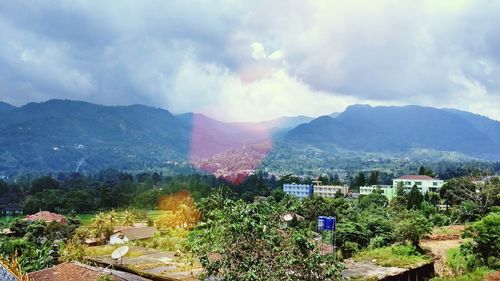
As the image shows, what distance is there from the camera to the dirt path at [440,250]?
13.7m

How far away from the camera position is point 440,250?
56.2 ft

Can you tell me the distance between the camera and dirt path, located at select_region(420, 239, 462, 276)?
13.7 metres

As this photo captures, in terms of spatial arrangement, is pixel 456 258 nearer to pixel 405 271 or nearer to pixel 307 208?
pixel 405 271

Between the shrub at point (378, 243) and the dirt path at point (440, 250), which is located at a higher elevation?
the dirt path at point (440, 250)

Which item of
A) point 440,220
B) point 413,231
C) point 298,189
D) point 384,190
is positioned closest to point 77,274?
point 413,231

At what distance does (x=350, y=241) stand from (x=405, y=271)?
8148 mm

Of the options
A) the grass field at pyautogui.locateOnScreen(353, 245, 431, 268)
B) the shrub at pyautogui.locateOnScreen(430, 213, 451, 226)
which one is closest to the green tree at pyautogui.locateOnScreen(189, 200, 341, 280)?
the grass field at pyautogui.locateOnScreen(353, 245, 431, 268)

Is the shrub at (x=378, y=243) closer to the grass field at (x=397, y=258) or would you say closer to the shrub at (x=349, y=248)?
the shrub at (x=349, y=248)

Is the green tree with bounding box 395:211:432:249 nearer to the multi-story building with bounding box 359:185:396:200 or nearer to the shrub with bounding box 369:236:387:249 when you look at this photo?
the shrub with bounding box 369:236:387:249

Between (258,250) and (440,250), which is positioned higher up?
(258,250)

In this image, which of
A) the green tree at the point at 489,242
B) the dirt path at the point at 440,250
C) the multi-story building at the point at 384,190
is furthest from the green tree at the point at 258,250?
the multi-story building at the point at 384,190

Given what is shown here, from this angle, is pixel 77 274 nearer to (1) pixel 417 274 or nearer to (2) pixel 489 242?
(1) pixel 417 274

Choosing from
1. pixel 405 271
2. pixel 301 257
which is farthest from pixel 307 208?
pixel 301 257

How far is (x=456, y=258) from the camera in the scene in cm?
1491
